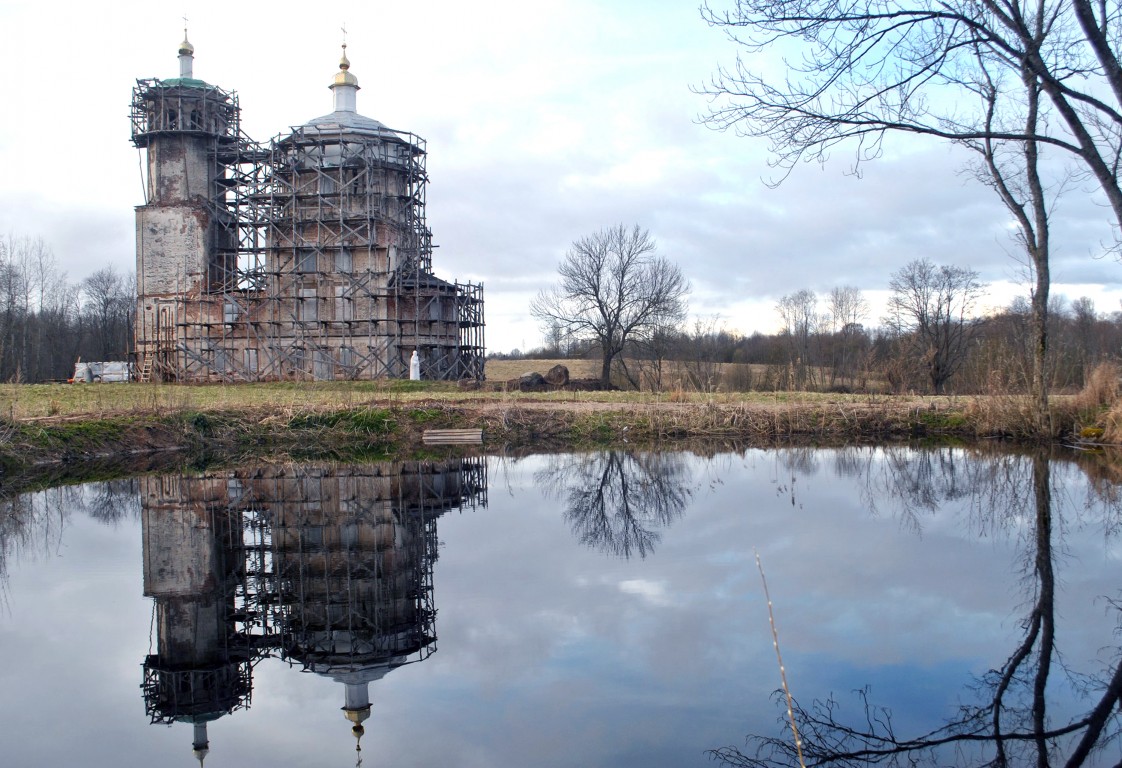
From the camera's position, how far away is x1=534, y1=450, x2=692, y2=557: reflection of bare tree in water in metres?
9.77

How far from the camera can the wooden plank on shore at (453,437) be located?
1941cm

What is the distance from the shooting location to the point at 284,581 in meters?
7.97

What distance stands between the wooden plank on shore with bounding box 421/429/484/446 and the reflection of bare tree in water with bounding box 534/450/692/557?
3.01 metres

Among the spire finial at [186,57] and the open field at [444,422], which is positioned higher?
the spire finial at [186,57]

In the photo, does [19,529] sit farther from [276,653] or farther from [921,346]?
[921,346]

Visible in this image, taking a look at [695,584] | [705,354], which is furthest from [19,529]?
[705,354]

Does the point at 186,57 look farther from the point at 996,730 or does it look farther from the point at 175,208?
the point at 996,730

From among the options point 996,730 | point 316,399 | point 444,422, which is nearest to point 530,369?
point 316,399

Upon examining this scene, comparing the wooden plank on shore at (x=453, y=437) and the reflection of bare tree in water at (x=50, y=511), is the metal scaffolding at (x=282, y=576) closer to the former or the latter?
the reflection of bare tree in water at (x=50, y=511)

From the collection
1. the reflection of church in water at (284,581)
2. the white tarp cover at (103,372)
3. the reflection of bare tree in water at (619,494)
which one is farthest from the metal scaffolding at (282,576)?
the white tarp cover at (103,372)

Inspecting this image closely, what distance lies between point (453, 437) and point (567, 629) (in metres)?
13.5

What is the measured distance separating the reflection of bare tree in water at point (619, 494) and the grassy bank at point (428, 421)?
2735mm

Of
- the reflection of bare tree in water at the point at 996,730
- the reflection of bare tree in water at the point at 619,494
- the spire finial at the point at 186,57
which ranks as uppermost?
the spire finial at the point at 186,57

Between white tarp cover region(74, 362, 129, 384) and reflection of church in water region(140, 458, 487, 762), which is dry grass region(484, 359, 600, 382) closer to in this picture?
white tarp cover region(74, 362, 129, 384)
